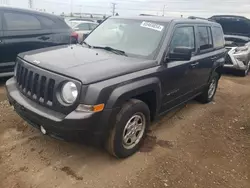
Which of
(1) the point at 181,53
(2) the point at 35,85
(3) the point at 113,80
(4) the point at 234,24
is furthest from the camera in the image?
(4) the point at 234,24

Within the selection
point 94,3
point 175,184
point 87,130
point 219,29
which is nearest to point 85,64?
point 87,130

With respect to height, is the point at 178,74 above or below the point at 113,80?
below

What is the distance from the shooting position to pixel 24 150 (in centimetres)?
353

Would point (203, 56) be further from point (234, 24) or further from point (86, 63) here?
point (234, 24)

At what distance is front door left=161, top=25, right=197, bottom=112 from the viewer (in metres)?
3.94

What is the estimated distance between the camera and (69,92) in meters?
2.96

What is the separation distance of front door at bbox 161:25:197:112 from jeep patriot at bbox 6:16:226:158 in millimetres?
14

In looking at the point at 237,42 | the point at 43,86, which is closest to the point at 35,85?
the point at 43,86

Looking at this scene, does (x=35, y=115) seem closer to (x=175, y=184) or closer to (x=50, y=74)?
(x=50, y=74)

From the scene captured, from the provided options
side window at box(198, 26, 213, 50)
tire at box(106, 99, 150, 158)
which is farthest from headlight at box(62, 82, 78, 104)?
side window at box(198, 26, 213, 50)

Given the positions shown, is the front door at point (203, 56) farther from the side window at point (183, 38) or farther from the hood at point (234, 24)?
the hood at point (234, 24)

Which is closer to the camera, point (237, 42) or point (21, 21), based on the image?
point (21, 21)

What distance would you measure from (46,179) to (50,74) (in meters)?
1.14

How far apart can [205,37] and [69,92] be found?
3144 mm
